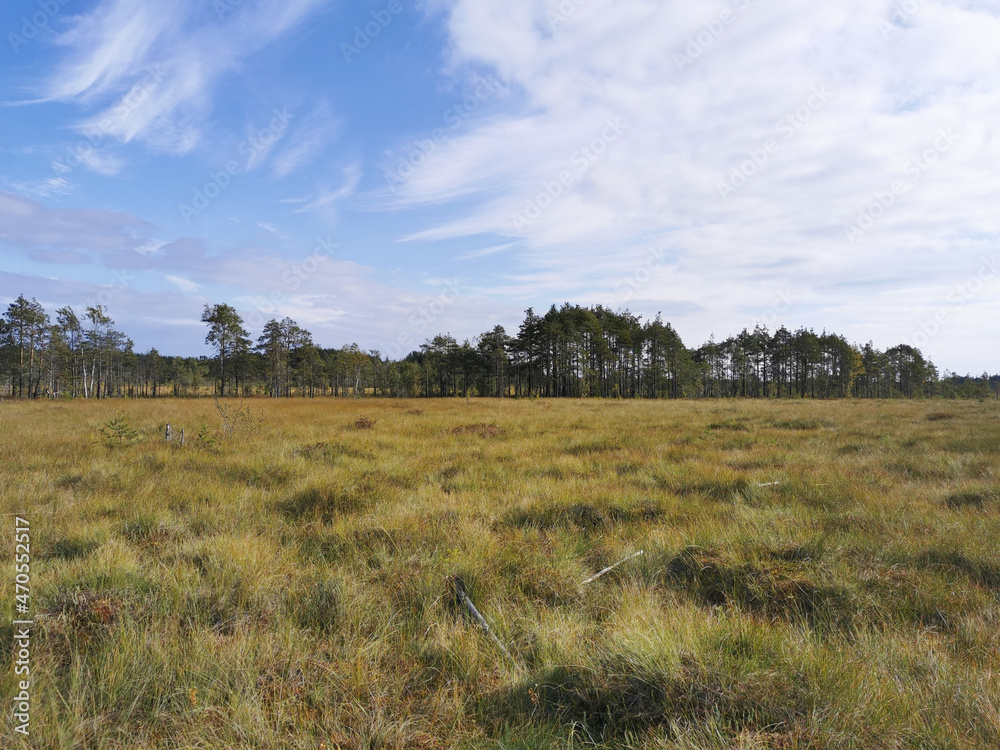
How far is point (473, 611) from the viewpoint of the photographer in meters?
3.47

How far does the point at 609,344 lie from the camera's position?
69000 mm

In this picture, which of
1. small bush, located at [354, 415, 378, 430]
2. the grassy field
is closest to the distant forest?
small bush, located at [354, 415, 378, 430]

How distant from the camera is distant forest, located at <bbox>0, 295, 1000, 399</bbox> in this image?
58469 mm

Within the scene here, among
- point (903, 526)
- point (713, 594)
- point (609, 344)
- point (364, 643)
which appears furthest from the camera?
point (609, 344)

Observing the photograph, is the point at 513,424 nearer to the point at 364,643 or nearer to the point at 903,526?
the point at 903,526

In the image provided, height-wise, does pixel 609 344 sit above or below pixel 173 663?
above

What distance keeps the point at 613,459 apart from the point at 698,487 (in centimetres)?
263

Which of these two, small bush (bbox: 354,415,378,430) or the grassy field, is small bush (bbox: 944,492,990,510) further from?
small bush (bbox: 354,415,378,430)

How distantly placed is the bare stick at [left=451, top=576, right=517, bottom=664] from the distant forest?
4976 centimetres

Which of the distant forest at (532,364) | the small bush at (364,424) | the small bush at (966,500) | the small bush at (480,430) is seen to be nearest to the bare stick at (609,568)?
the small bush at (966,500)

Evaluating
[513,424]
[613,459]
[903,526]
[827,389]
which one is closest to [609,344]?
[827,389]

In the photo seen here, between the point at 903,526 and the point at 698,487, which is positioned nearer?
the point at 903,526

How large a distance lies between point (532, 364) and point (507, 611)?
204 feet

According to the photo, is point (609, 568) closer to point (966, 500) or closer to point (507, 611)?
point (507, 611)
